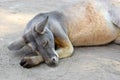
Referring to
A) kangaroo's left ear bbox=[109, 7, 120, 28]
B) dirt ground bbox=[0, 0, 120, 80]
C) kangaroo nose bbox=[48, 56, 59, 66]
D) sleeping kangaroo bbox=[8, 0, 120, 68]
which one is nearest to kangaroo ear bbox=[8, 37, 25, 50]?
sleeping kangaroo bbox=[8, 0, 120, 68]

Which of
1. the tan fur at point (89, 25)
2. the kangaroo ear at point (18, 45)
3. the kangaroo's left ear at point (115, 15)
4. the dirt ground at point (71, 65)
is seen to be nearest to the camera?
the dirt ground at point (71, 65)

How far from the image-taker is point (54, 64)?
13.2 feet

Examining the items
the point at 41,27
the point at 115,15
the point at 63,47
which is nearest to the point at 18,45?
the point at 41,27

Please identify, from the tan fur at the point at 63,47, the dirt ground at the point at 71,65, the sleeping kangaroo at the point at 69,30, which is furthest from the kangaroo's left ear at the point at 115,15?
the tan fur at the point at 63,47

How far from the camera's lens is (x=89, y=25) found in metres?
4.62

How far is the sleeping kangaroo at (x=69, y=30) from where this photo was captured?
4016mm

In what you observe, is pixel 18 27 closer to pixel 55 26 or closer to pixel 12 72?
pixel 55 26

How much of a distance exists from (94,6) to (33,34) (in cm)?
117

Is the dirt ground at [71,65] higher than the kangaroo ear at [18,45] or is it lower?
lower

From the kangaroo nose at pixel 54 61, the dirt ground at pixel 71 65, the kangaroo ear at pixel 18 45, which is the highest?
the kangaroo ear at pixel 18 45

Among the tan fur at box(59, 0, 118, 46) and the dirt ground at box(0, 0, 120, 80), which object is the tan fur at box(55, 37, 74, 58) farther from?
the tan fur at box(59, 0, 118, 46)

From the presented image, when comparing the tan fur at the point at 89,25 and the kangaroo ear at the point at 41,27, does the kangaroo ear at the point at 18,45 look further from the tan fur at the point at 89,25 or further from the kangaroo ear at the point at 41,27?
the tan fur at the point at 89,25

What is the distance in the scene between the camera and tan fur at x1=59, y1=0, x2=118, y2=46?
456 centimetres

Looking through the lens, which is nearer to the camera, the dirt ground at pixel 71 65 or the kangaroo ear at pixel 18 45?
the dirt ground at pixel 71 65
